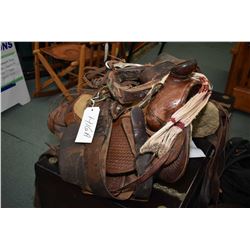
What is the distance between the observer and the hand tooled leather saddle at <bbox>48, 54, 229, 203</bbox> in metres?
0.75

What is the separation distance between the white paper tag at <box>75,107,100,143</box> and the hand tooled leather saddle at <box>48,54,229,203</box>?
15 millimetres

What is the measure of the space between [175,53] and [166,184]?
2.51 m

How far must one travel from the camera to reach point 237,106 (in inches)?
84.8

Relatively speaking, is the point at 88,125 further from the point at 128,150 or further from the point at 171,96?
the point at 171,96

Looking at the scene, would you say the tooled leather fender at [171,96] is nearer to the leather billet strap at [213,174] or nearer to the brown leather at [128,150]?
the brown leather at [128,150]

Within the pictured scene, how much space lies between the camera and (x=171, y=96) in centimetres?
78

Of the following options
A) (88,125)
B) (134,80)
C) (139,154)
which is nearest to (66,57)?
(134,80)

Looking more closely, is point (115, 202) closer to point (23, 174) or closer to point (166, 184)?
point (166, 184)

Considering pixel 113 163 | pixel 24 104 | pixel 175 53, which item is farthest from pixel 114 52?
pixel 113 163

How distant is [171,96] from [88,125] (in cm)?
24

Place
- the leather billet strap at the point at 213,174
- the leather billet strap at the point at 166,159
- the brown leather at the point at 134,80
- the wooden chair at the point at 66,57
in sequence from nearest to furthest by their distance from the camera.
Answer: the leather billet strap at the point at 166,159 < the brown leather at the point at 134,80 < the leather billet strap at the point at 213,174 < the wooden chair at the point at 66,57

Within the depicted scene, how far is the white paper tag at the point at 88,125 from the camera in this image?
0.80 metres

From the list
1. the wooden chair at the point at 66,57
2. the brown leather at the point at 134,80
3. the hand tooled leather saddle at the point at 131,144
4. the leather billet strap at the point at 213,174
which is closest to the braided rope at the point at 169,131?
the hand tooled leather saddle at the point at 131,144

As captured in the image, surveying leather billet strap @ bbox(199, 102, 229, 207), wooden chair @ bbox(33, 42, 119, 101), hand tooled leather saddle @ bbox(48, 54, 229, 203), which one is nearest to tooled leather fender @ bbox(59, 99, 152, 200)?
hand tooled leather saddle @ bbox(48, 54, 229, 203)
